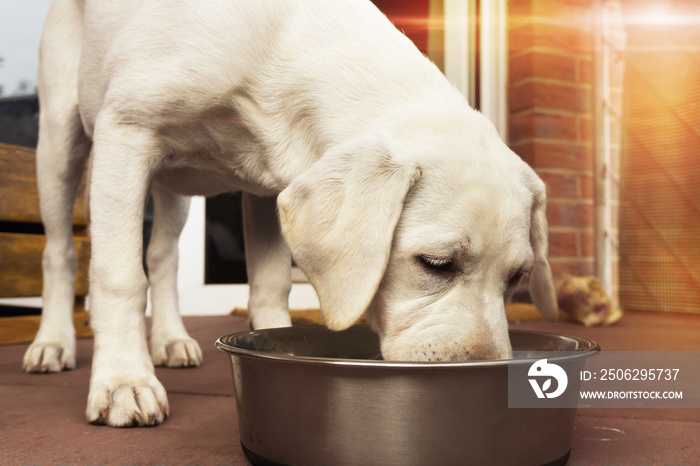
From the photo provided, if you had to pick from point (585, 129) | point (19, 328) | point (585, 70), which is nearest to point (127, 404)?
point (19, 328)

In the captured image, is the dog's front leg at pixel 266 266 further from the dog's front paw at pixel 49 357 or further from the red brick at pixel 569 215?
the red brick at pixel 569 215

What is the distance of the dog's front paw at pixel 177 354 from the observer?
238 centimetres

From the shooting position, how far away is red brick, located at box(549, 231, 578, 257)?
4.46m

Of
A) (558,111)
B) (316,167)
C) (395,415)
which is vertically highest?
(558,111)

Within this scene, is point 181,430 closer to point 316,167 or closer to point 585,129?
point 316,167

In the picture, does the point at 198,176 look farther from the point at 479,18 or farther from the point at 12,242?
the point at 479,18

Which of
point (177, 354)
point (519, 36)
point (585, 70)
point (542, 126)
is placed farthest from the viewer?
point (585, 70)

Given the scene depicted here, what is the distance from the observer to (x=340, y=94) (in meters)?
1.60

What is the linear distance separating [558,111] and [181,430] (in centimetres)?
376

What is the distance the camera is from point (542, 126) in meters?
4.44

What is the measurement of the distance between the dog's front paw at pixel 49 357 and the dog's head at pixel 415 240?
4.52 ft

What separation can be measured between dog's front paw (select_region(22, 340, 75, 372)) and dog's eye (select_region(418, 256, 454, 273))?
1535 millimetres

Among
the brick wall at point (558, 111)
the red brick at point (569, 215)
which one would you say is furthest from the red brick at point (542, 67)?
the red brick at point (569, 215)

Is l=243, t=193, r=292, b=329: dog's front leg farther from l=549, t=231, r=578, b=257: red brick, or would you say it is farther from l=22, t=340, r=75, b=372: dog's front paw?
l=549, t=231, r=578, b=257: red brick
